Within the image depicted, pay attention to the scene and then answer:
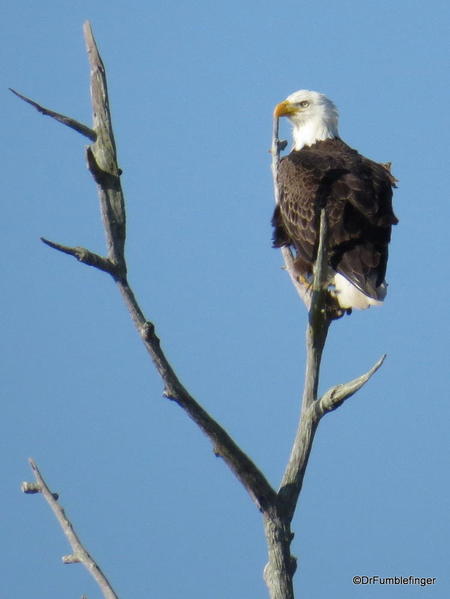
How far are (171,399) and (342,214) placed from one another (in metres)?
3.42

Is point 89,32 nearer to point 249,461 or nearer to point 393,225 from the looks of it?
point 249,461

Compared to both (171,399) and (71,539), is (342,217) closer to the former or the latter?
(171,399)

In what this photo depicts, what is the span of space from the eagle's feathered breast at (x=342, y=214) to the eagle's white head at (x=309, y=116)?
92 cm

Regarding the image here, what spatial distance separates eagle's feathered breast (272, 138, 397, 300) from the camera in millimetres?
7066

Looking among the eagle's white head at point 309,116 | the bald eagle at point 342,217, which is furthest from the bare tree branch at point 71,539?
the eagle's white head at point 309,116

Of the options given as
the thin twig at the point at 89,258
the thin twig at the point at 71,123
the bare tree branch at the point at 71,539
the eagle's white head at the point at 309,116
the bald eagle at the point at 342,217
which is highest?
the eagle's white head at the point at 309,116

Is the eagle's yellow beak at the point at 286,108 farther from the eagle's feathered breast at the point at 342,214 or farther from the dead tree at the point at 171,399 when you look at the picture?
the dead tree at the point at 171,399

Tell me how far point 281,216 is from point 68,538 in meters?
4.10

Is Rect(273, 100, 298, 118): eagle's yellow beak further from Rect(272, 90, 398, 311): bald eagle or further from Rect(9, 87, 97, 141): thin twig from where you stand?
Rect(9, 87, 97, 141): thin twig

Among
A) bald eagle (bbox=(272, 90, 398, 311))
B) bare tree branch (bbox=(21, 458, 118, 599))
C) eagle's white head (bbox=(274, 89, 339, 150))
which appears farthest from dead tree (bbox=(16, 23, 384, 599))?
eagle's white head (bbox=(274, 89, 339, 150))

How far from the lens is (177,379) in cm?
407

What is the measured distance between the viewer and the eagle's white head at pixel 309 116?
28.7 feet

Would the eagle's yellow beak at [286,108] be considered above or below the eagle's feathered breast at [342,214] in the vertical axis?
above

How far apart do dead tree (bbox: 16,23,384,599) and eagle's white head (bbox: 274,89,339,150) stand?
4.30 meters
